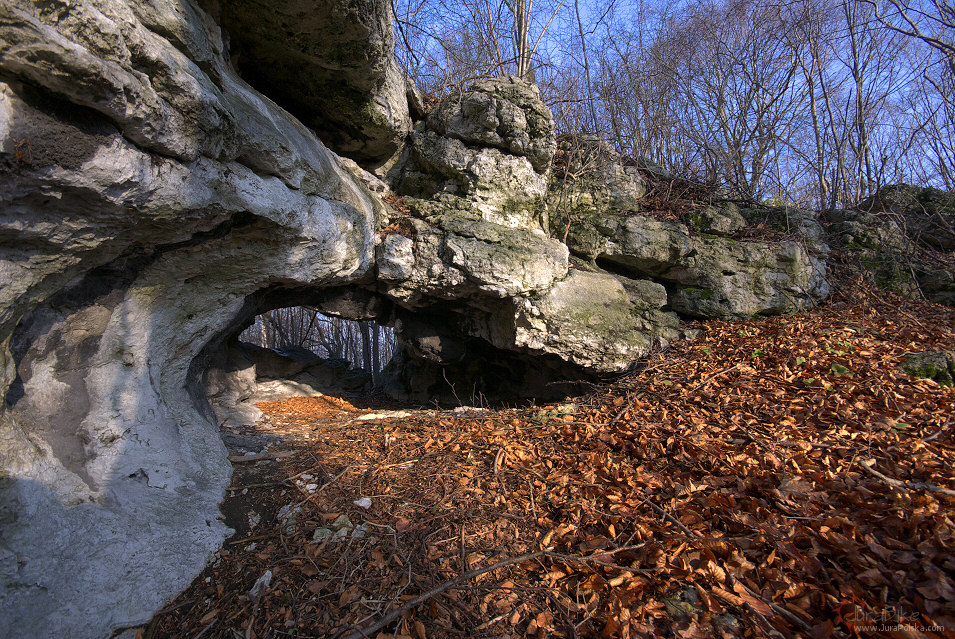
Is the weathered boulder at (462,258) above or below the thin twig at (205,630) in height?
above

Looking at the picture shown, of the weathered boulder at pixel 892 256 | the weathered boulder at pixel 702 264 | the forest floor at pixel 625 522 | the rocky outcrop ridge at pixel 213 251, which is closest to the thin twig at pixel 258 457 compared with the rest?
the forest floor at pixel 625 522

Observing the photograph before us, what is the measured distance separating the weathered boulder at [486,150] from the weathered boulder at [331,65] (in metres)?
0.49

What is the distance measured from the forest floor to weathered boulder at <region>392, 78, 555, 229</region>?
341 centimetres

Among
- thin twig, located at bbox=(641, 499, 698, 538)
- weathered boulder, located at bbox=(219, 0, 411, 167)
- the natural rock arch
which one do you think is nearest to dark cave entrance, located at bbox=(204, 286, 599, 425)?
the natural rock arch

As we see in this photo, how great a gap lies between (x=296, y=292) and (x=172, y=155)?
3671 millimetres

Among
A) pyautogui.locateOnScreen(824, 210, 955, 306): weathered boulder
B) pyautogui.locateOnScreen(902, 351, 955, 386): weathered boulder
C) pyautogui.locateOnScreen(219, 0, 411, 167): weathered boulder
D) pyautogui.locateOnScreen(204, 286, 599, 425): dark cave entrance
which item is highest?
pyautogui.locateOnScreen(219, 0, 411, 167): weathered boulder

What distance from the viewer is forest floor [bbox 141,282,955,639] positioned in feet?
→ 6.61

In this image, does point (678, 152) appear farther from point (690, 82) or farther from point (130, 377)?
point (130, 377)

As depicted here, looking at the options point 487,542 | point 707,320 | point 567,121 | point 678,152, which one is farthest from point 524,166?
point 678,152

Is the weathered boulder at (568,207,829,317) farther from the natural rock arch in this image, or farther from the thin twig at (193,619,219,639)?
the thin twig at (193,619,219,639)

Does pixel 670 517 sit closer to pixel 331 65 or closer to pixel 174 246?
pixel 174 246

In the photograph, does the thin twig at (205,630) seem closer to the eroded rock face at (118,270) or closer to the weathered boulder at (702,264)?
the eroded rock face at (118,270)

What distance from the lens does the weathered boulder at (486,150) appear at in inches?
229

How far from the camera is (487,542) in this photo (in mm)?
2643
